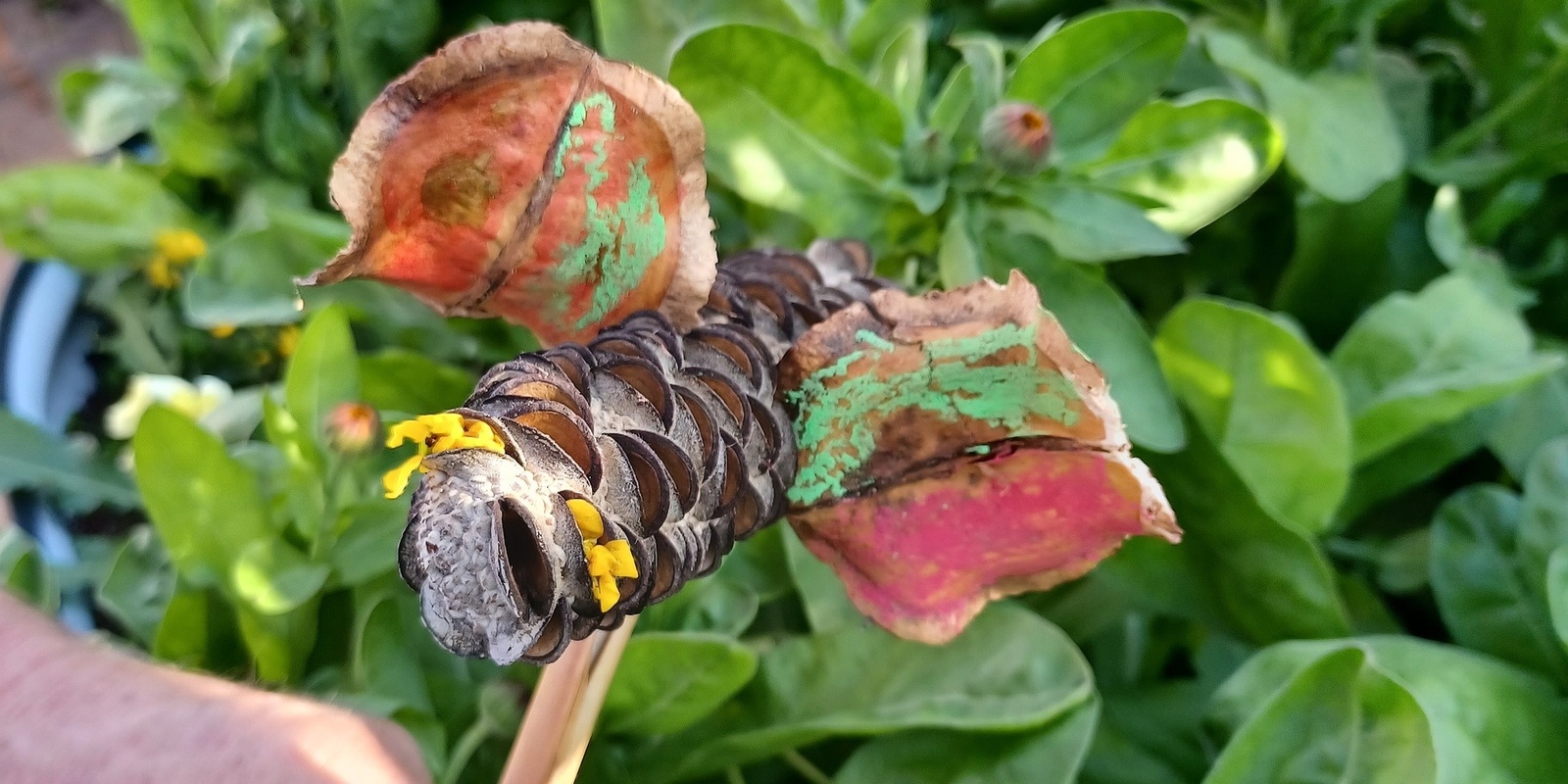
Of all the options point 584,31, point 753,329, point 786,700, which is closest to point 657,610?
point 786,700

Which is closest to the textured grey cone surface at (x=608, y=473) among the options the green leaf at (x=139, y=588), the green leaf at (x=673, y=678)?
the green leaf at (x=673, y=678)

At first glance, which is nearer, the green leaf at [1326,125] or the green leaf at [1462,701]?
the green leaf at [1462,701]

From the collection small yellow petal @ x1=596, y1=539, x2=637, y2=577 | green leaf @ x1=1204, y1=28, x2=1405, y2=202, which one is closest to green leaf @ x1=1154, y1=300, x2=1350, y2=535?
green leaf @ x1=1204, y1=28, x2=1405, y2=202

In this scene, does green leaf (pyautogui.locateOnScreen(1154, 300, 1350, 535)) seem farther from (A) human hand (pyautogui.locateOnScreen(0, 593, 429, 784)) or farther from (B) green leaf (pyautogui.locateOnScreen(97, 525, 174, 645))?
(B) green leaf (pyautogui.locateOnScreen(97, 525, 174, 645))

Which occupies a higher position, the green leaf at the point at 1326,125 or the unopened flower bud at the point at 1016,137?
the unopened flower bud at the point at 1016,137

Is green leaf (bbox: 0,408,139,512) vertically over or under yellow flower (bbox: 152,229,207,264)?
under

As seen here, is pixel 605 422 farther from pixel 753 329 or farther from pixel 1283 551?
pixel 1283 551

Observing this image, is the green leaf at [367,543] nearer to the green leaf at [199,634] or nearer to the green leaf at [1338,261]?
the green leaf at [199,634]
